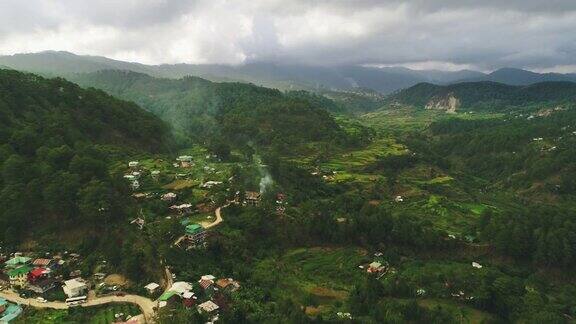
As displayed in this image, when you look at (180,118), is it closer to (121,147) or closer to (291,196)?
(121,147)

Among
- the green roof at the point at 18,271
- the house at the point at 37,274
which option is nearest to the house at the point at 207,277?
the house at the point at 37,274

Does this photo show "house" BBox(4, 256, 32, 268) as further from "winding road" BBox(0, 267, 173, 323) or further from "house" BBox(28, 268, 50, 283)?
"winding road" BBox(0, 267, 173, 323)

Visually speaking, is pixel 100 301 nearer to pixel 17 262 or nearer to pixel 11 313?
pixel 11 313

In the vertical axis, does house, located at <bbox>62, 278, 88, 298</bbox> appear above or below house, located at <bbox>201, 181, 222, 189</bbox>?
below

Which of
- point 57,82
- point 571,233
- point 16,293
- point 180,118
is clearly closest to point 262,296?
point 16,293

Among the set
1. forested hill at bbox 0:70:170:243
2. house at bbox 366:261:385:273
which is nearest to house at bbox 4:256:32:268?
forested hill at bbox 0:70:170:243

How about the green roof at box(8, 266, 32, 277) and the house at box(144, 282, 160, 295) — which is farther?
the green roof at box(8, 266, 32, 277)
